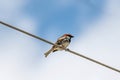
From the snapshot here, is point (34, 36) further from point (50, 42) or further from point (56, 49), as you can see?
point (56, 49)

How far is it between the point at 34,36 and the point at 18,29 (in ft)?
1.64

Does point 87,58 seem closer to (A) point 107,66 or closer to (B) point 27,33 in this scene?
(A) point 107,66

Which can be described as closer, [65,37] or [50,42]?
[50,42]

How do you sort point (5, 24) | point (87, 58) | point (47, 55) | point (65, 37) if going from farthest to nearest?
point (65, 37) < point (47, 55) < point (87, 58) < point (5, 24)

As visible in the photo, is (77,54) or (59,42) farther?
(59,42)

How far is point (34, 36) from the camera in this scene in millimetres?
9242

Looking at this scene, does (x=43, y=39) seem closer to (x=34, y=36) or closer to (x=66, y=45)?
(x=34, y=36)

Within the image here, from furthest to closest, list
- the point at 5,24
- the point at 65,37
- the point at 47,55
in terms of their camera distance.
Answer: the point at 65,37
the point at 47,55
the point at 5,24

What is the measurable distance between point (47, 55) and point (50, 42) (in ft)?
27.9

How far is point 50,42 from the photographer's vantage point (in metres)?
9.56

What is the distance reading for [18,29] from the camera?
29.2ft

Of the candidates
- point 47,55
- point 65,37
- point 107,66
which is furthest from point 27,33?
point 65,37

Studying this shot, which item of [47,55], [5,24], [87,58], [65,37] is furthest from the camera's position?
[65,37]

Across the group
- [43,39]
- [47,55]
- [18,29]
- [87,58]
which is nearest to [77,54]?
[87,58]
